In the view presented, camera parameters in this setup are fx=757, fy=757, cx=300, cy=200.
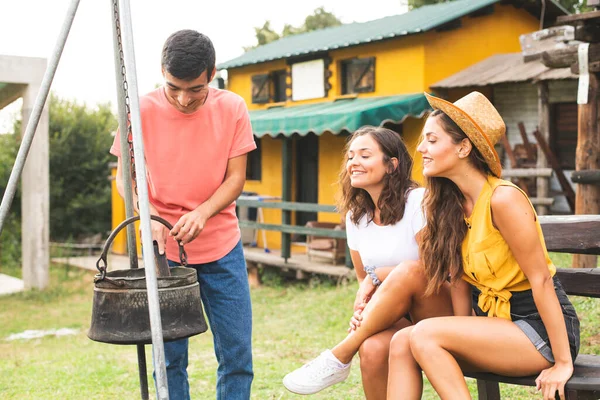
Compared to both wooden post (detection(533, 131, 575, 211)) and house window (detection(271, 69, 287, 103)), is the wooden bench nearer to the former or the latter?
wooden post (detection(533, 131, 575, 211))

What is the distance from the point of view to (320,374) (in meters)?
3.20

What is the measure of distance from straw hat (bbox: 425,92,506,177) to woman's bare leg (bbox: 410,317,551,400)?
0.61 meters

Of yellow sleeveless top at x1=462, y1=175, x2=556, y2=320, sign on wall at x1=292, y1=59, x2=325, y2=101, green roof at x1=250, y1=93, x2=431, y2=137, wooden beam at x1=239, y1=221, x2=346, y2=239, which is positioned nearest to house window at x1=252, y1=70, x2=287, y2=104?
sign on wall at x1=292, y1=59, x2=325, y2=101

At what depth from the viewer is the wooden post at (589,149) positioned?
25.6ft

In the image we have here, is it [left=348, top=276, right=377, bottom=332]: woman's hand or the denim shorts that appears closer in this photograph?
the denim shorts

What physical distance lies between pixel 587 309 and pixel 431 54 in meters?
7.19

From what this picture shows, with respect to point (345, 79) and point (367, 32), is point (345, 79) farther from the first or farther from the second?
point (367, 32)

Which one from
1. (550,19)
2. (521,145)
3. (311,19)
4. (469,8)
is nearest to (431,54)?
(469,8)

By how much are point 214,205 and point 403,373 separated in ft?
3.38

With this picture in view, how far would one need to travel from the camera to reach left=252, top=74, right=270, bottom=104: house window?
1658 cm

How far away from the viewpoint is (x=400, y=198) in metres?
3.43

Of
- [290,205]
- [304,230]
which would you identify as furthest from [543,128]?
[290,205]

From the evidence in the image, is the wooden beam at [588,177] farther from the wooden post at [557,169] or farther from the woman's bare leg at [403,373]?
the woman's bare leg at [403,373]

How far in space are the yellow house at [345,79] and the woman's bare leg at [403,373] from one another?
8500 millimetres
